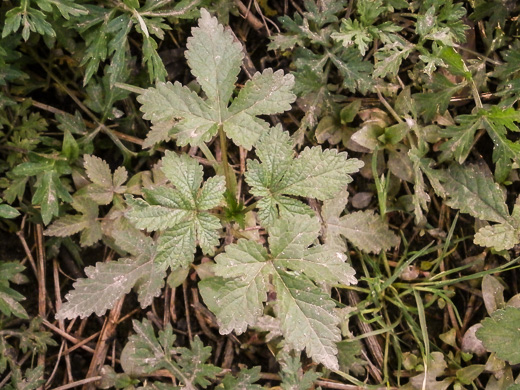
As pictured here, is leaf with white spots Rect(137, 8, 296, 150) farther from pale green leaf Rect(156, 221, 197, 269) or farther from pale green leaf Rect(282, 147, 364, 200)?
pale green leaf Rect(156, 221, 197, 269)

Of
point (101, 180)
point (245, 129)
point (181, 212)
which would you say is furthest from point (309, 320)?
point (101, 180)

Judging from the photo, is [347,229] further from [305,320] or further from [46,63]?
[46,63]

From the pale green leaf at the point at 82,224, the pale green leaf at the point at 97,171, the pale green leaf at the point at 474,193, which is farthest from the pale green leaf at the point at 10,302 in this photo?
the pale green leaf at the point at 474,193

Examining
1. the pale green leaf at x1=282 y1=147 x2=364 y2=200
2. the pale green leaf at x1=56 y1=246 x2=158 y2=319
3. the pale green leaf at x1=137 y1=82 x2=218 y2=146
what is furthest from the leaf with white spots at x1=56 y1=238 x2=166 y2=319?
the pale green leaf at x1=282 y1=147 x2=364 y2=200

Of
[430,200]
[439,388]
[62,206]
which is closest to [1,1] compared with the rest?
[62,206]

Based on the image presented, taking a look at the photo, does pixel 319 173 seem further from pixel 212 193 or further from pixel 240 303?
pixel 240 303

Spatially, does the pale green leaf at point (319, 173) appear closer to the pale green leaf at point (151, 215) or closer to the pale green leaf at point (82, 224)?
the pale green leaf at point (151, 215)

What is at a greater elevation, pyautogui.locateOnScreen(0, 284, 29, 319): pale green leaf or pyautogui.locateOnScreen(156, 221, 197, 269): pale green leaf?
pyautogui.locateOnScreen(156, 221, 197, 269): pale green leaf
